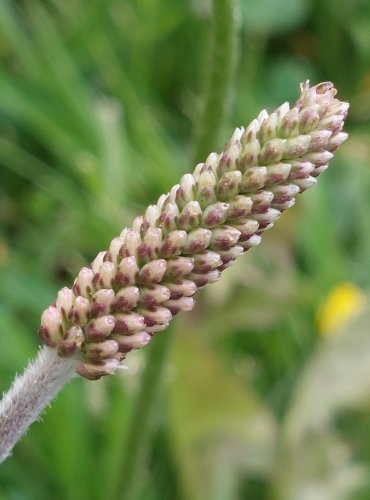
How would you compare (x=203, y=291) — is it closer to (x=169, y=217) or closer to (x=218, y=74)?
(x=218, y=74)

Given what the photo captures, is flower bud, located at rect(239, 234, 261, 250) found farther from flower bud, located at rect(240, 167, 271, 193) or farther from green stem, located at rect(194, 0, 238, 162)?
green stem, located at rect(194, 0, 238, 162)

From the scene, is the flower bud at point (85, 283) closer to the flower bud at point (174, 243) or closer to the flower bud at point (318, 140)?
the flower bud at point (174, 243)

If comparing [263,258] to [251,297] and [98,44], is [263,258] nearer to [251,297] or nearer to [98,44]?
[251,297]

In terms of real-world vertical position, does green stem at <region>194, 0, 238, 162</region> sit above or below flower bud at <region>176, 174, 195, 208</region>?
Answer: above

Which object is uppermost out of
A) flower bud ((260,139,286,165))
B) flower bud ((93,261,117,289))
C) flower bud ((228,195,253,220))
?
flower bud ((260,139,286,165))

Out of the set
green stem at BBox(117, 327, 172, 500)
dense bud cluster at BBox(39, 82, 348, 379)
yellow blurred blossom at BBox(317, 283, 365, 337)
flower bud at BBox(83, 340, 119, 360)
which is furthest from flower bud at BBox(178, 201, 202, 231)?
yellow blurred blossom at BBox(317, 283, 365, 337)

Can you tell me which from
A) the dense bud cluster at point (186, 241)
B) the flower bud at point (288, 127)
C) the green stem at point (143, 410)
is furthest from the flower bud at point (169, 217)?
the green stem at point (143, 410)

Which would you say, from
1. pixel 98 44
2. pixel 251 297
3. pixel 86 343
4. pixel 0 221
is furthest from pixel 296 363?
pixel 86 343
